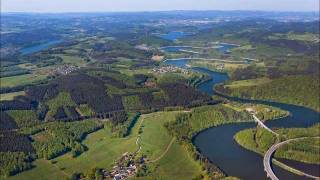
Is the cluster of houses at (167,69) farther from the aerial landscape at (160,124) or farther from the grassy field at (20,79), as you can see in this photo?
the grassy field at (20,79)

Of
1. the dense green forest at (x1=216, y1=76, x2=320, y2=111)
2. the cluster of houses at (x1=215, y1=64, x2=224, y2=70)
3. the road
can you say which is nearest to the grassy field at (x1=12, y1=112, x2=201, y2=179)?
the road

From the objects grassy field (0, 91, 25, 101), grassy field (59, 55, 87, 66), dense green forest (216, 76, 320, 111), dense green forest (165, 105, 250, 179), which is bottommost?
grassy field (59, 55, 87, 66)

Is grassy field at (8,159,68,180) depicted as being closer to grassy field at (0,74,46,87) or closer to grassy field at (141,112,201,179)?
grassy field at (141,112,201,179)

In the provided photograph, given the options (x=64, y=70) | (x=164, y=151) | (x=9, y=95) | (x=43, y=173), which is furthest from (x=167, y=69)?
(x=43, y=173)

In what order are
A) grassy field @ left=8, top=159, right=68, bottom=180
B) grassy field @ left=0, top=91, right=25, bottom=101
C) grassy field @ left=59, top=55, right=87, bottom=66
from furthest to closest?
grassy field @ left=59, top=55, right=87, bottom=66, grassy field @ left=0, top=91, right=25, bottom=101, grassy field @ left=8, top=159, right=68, bottom=180

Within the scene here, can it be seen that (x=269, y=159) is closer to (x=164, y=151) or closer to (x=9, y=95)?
(x=164, y=151)

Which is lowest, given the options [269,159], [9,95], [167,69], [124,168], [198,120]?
[9,95]
